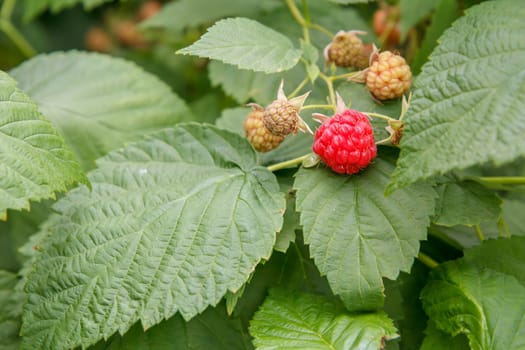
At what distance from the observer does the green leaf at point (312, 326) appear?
0.89 m

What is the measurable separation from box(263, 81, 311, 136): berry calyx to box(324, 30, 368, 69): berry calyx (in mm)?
191

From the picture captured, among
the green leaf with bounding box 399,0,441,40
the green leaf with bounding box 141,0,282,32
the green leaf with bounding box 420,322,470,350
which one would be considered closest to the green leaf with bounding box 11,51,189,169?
the green leaf with bounding box 141,0,282,32

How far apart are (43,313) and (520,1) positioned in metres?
0.91

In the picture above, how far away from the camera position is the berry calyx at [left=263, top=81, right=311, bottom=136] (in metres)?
0.95

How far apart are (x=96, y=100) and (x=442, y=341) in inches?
36.6

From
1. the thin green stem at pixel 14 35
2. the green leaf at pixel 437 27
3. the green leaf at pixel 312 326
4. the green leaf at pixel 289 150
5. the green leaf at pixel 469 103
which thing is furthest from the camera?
the thin green stem at pixel 14 35

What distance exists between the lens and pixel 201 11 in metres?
1.66

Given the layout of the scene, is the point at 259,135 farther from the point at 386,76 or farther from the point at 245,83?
the point at 245,83

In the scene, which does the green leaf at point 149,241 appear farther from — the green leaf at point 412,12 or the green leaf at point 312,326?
the green leaf at point 412,12

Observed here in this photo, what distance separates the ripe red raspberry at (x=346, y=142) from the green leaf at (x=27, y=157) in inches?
15.0

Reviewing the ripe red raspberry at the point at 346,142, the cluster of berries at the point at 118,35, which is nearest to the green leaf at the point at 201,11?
the cluster of berries at the point at 118,35

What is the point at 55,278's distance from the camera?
3.22 ft

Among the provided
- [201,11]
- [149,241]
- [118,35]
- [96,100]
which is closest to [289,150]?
[149,241]

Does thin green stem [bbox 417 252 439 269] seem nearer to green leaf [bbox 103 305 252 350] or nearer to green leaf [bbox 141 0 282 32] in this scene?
green leaf [bbox 103 305 252 350]
